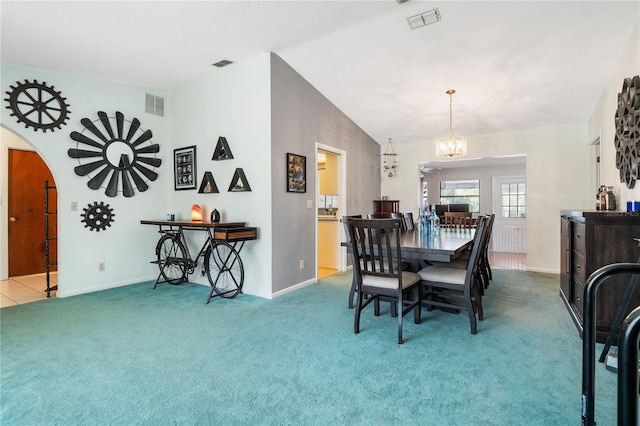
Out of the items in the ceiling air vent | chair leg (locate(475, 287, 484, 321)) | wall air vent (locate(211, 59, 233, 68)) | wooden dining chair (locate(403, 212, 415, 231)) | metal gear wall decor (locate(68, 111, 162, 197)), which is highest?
wall air vent (locate(211, 59, 233, 68))

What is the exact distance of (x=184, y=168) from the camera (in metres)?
4.70

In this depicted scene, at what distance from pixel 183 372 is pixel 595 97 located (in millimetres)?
5339

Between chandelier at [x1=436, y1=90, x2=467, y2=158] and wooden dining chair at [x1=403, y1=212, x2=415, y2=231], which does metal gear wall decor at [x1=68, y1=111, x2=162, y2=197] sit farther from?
chandelier at [x1=436, y1=90, x2=467, y2=158]

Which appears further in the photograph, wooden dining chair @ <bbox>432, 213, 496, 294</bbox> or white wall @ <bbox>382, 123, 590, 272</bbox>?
white wall @ <bbox>382, 123, 590, 272</bbox>

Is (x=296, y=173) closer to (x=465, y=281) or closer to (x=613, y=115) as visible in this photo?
(x=465, y=281)

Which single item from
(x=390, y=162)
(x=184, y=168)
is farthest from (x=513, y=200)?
(x=184, y=168)

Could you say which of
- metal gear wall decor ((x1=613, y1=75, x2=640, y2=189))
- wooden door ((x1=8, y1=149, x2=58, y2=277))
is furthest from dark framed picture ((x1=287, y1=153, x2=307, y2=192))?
wooden door ((x1=8, y1=149, x2=58, y2=277))

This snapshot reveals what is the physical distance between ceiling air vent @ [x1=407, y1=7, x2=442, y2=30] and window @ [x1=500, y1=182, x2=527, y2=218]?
599 centimetres

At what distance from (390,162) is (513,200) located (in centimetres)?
362

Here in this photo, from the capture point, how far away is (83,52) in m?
3.49

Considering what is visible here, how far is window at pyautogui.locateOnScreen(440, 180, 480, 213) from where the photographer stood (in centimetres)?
834

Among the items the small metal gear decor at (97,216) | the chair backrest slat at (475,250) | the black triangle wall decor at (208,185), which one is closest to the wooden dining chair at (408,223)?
the chair backrest slat at (475,250)

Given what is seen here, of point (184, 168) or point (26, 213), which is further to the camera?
point (26, 213)

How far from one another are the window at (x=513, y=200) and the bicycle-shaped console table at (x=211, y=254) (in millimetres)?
6640
